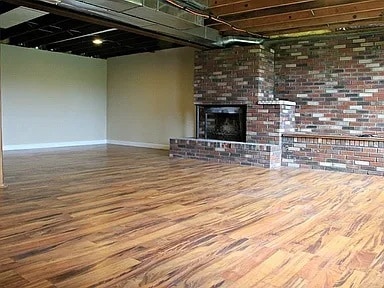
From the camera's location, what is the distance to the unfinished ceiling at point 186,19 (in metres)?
4.52

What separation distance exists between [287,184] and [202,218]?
1891 mm

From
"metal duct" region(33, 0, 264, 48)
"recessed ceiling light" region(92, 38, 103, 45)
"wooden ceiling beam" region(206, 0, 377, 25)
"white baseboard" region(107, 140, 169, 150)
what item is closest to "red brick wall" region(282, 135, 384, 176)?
"wooden ceiling beam" region(206, 0, 377, 25)

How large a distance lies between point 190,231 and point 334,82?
15.4ft

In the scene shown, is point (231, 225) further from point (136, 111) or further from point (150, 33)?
point (136, 111)

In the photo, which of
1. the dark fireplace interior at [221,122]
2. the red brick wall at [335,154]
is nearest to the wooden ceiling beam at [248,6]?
the dark fireplace interior at [221,122]

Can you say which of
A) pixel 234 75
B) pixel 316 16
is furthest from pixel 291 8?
pixel 234 75

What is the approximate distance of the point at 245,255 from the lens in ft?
7.44

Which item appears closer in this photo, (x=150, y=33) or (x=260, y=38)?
(x=150, y=33)

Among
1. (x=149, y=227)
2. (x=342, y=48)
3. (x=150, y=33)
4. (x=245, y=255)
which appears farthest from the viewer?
(x=342, y=48)

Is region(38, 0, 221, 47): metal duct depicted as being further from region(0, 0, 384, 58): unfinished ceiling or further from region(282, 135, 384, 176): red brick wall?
region(282, 135, 384, 176): red brick wall

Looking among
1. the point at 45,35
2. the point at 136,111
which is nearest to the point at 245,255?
the point at 45,35

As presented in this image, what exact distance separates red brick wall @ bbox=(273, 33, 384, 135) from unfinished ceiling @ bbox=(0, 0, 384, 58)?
44 cm

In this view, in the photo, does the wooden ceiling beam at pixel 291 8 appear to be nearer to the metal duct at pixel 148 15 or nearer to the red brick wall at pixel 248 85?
the metal duct at pixel 148 15

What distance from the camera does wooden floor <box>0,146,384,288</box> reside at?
1.97 m
